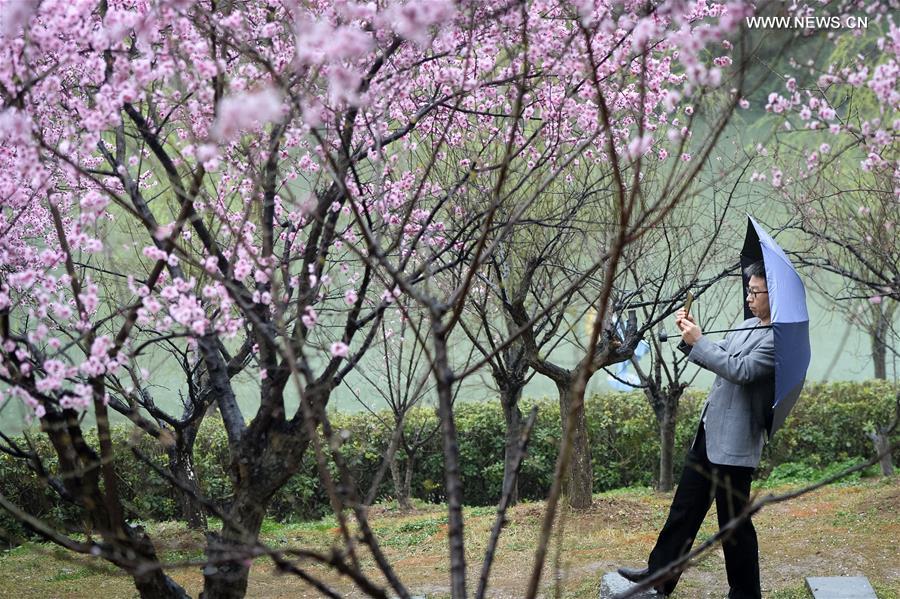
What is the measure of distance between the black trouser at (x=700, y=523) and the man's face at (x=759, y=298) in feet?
1.93

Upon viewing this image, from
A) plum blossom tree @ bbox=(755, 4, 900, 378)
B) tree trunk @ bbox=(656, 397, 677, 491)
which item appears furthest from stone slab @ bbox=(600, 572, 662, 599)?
tree trunk @ bbox=(656, 397, 677, 491)

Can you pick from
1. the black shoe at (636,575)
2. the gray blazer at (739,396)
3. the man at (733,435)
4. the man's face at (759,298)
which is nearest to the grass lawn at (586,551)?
the black shoe at (636,575)

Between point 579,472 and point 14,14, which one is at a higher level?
point 14,14

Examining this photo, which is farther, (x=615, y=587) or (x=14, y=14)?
(x=615, y=587)

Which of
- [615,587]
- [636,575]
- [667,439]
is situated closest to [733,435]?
[636,575]

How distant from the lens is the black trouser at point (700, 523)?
4090 mm

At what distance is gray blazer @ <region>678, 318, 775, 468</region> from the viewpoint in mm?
4027

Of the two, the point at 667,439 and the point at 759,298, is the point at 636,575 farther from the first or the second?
the point at 667,439

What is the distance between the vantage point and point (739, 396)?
4.14 metres

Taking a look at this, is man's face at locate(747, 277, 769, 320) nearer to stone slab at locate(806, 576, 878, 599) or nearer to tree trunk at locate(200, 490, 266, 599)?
stone slab at locate(806, 576, 878, 599)

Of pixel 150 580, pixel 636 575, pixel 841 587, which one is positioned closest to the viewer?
pixel 150 580

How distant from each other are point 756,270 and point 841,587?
1675 mm

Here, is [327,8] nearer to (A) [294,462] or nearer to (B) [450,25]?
(B) [450,25]

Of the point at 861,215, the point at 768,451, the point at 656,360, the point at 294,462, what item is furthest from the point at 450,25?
the point at 768,451
